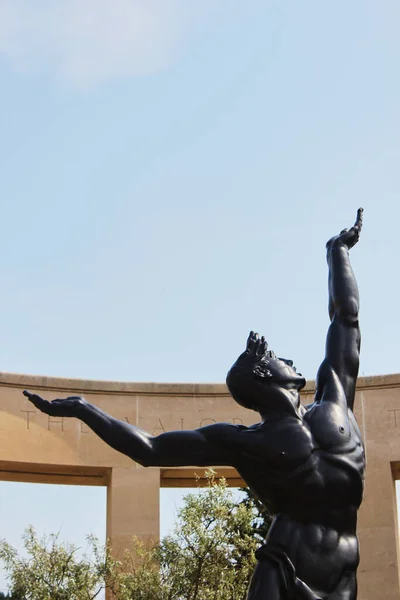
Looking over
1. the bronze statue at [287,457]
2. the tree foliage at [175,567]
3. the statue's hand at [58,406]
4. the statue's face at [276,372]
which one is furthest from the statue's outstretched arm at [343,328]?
the tree foliage at [175,567]

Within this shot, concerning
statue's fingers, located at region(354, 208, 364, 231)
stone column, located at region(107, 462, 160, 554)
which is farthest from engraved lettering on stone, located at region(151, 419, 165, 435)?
statue's fingers, located at region(354, 208, 364, 231)

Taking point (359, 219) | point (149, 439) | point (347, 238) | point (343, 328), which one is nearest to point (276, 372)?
point (343, 328)

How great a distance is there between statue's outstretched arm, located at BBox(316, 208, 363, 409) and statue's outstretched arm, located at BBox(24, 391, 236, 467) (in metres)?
0.69

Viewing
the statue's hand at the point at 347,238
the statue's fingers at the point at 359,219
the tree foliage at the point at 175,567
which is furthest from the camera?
the tree foliage at the point at 175,567

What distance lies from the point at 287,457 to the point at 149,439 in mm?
722

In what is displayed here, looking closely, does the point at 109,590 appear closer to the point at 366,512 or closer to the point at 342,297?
the point at 366,512

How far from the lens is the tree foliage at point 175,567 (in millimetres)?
18828

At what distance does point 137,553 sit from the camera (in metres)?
20.1

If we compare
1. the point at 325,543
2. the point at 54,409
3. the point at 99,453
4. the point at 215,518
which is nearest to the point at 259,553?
the point at 325,543

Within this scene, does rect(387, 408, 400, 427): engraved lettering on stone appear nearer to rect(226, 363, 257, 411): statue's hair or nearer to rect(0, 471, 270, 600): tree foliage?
rect(0, 471, 270, 600): tree foliage

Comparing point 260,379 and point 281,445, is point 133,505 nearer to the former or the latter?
point 260,379

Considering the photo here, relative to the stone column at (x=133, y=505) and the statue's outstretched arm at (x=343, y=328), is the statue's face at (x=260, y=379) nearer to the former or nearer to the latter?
the statue's outstretched arm at (x=343, y=328)

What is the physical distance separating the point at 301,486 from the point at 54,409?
132 centimetres

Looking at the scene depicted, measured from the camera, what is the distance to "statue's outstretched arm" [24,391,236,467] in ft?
18.3
